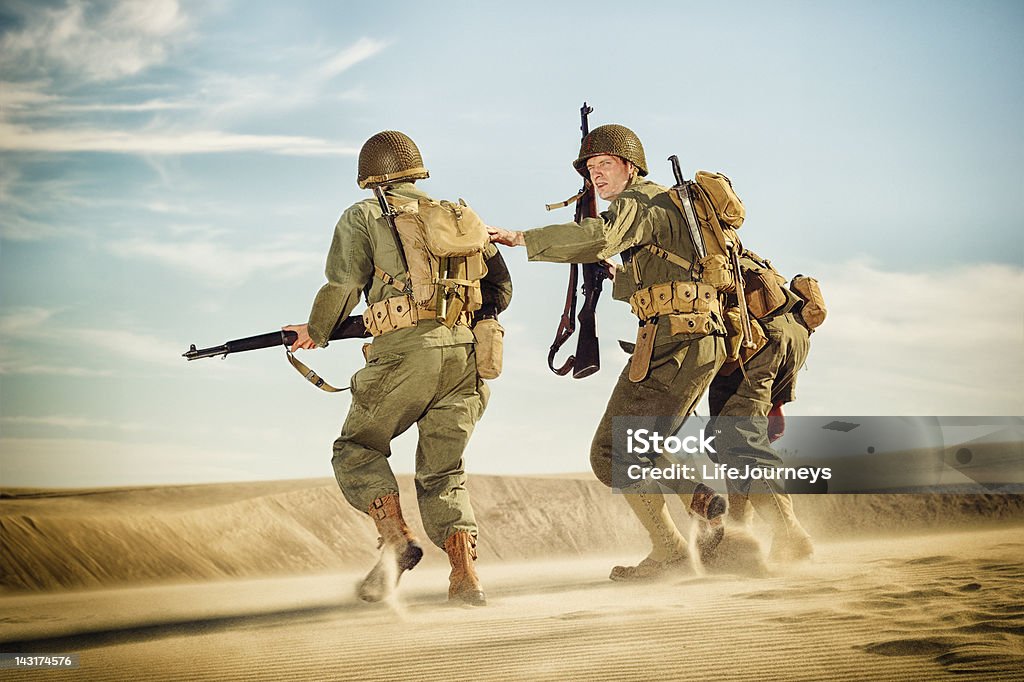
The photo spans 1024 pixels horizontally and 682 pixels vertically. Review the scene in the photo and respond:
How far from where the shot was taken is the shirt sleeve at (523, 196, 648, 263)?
20.5 feet

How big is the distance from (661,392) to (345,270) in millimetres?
1905

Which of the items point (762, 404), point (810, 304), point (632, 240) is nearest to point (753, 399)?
point (762, 404)

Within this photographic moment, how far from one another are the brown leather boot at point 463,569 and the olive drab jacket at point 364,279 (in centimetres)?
101

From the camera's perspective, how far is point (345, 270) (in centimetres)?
624

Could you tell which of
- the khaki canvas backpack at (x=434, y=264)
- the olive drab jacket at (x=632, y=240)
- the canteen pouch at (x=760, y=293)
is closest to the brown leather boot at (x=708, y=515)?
the olive drab jacket at (x=632, y=240)

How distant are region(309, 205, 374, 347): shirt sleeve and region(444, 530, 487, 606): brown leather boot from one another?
1292 millimetres

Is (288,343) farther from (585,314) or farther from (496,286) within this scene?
(585,314)

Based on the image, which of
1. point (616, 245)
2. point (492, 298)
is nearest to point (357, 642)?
point (492, 298)

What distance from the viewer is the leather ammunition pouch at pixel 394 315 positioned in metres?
6.18

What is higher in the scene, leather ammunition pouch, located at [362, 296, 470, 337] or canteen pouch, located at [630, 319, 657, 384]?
leather ammunition pouch, located at [362, 296, 470, 337]

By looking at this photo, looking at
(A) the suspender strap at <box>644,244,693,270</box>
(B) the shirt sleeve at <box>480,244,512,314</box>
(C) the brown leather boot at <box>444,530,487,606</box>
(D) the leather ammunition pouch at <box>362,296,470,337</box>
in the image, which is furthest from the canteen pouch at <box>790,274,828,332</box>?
(C) the brown leather boot at <box>444,530,487,606</box>

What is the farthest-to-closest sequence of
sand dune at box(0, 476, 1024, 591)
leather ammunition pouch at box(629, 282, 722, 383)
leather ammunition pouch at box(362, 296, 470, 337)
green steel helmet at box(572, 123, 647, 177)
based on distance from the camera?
sand dune at box(0, 476, 1024, 591) → green steel helmet at box(572, 123, 647, 177) → leather ammunition pouch at box(629, 282, 722, 383) → leather ammunition pouch at box(362, 296, 470, 337)

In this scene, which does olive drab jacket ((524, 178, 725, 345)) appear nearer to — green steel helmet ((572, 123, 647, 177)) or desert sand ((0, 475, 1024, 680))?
green steel helmet ((572, 123, 647, 177))

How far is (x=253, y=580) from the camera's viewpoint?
889 cm
